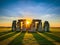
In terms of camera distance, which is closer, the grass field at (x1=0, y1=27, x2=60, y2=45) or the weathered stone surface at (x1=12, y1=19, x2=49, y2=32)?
the grass field at (x1=0, y1=27, x2=60, y2=45)

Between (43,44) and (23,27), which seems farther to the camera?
(23,27)

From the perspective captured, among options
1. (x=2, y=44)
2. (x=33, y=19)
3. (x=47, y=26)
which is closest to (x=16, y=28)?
(x=33, y=19)

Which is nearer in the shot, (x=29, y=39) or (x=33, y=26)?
(x=29, y=39)

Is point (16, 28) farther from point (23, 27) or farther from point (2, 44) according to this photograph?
point (2, 44)

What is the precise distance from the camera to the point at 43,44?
16.1m

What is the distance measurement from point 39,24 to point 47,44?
27445mm

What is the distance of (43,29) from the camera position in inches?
1732

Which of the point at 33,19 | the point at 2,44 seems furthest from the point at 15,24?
the point at 2,44

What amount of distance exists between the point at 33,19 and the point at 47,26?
16.5ft

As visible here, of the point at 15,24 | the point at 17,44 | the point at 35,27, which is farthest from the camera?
the point at 15,24

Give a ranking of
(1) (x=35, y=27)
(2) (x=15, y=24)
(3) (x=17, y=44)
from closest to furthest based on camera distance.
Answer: (3) (x=17, y=44), (1) (x=35, y=27), (2) (x=15, y=24)

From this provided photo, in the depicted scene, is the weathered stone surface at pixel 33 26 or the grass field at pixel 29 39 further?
the weathered stone surface at pixel 33 26

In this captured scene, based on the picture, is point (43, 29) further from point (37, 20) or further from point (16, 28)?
point (16, 28)

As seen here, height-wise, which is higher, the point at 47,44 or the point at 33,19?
the point at 33,19
